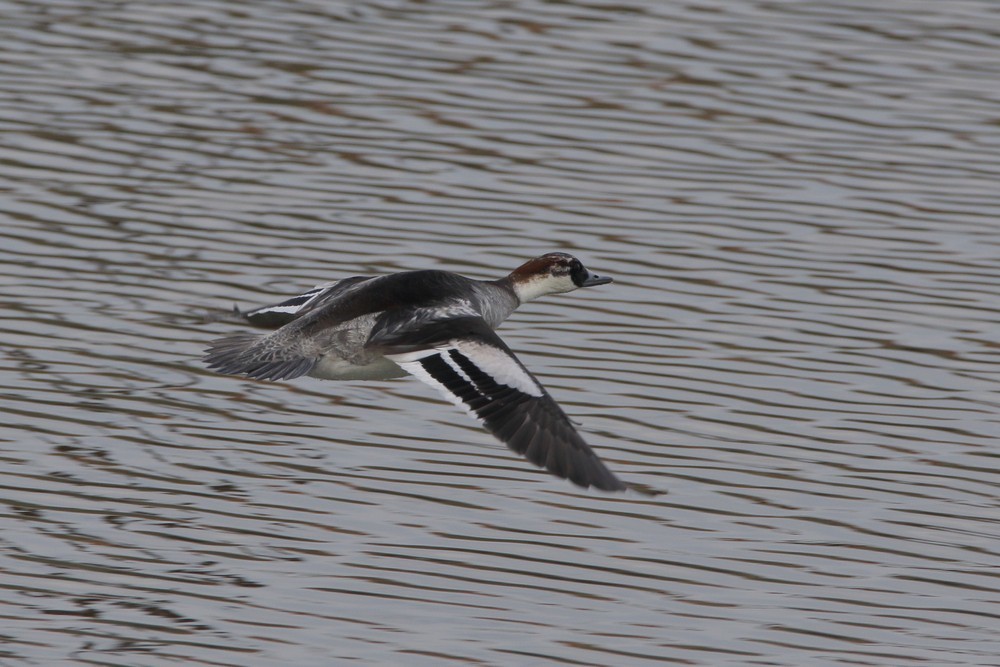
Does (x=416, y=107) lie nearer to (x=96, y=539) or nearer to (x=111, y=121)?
(x=111, y=121)

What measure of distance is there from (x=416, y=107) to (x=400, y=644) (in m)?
8.65

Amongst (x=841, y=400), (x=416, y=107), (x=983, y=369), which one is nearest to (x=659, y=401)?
(x=841, y=400)

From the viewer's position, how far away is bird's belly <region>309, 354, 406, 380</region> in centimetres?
898

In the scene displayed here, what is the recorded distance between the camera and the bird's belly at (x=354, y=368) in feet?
29.5

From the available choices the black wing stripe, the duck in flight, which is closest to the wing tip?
the duck in flight

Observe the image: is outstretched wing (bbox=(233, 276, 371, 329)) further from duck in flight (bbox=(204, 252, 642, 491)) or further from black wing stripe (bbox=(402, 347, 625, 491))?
black wing stripe (bbox=(402, 347, 625, 491))

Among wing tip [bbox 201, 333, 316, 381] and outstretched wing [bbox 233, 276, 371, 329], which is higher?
outstretched wing [bbox 233, 276, 371, 329]

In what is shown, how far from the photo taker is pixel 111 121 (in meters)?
14.7

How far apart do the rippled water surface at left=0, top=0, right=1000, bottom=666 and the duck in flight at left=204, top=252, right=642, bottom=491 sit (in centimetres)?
46

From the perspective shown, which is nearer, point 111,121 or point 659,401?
point 659,401

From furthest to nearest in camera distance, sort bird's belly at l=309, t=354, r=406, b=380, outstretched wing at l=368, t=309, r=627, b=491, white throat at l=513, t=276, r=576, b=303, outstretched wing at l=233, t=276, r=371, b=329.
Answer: white throat at l=513, t=276, r=576, b=303
outstretched wing at l=233, t=276, r=371, b=329
bird's belly at l=309, t=354, r=406, b=380
outstretched wing at l=368, t=309, r=627, b=491

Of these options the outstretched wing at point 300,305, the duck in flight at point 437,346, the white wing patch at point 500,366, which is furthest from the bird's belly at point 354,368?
the white wing patch at point 500,366

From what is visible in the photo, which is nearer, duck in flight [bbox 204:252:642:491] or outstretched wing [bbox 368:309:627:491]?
outstretched wing [bbox 368:309:627:491]

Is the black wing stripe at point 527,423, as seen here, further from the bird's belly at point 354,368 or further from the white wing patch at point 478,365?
the bird's belly at point 354,368
